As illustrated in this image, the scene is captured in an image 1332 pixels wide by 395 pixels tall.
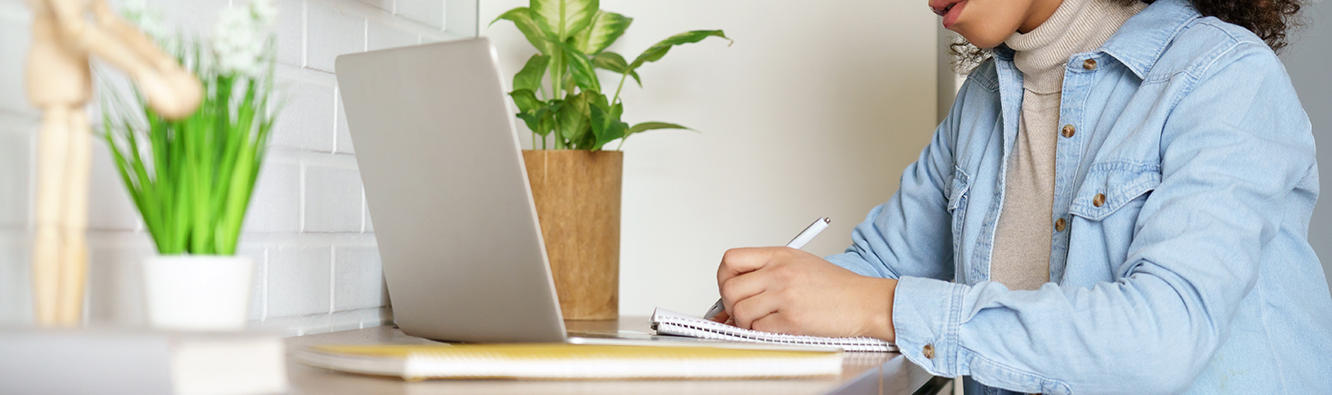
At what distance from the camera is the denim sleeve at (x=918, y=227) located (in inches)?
51.4

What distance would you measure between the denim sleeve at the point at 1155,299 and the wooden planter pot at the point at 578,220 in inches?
24.8

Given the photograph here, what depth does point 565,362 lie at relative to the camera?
0.59 m

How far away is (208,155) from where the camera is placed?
0.57 metres

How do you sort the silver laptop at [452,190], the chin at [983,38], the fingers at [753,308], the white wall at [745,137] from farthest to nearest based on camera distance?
the white wall at [745,137], the chin at [983,38], the fingers at [753,308], the silver laptop at [452,190]

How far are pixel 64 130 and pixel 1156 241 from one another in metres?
0.83

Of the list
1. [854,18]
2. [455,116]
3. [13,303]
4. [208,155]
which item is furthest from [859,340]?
[854,18]

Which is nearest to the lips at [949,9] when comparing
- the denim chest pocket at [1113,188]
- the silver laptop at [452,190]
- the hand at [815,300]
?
the denim chest pocket at [1113,188]

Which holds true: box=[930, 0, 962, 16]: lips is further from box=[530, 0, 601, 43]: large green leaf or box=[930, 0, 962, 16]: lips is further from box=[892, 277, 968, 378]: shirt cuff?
box=[530, 0, 601, 43]: large green leaf

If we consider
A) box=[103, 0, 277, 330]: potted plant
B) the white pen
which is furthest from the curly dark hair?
box=[103, 0, 277, 330]: potted plant

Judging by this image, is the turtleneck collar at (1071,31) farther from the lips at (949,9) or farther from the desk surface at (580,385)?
the desk surface at (580,385)

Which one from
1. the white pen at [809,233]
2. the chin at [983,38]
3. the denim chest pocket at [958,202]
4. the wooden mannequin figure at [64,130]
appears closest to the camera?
the wooden mannequin figure at [64,130]

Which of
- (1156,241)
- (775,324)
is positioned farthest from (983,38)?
(775,324)

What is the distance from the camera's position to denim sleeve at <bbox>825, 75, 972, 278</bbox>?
1.31 m

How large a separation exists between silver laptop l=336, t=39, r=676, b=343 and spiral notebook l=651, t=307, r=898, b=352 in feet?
0.44
